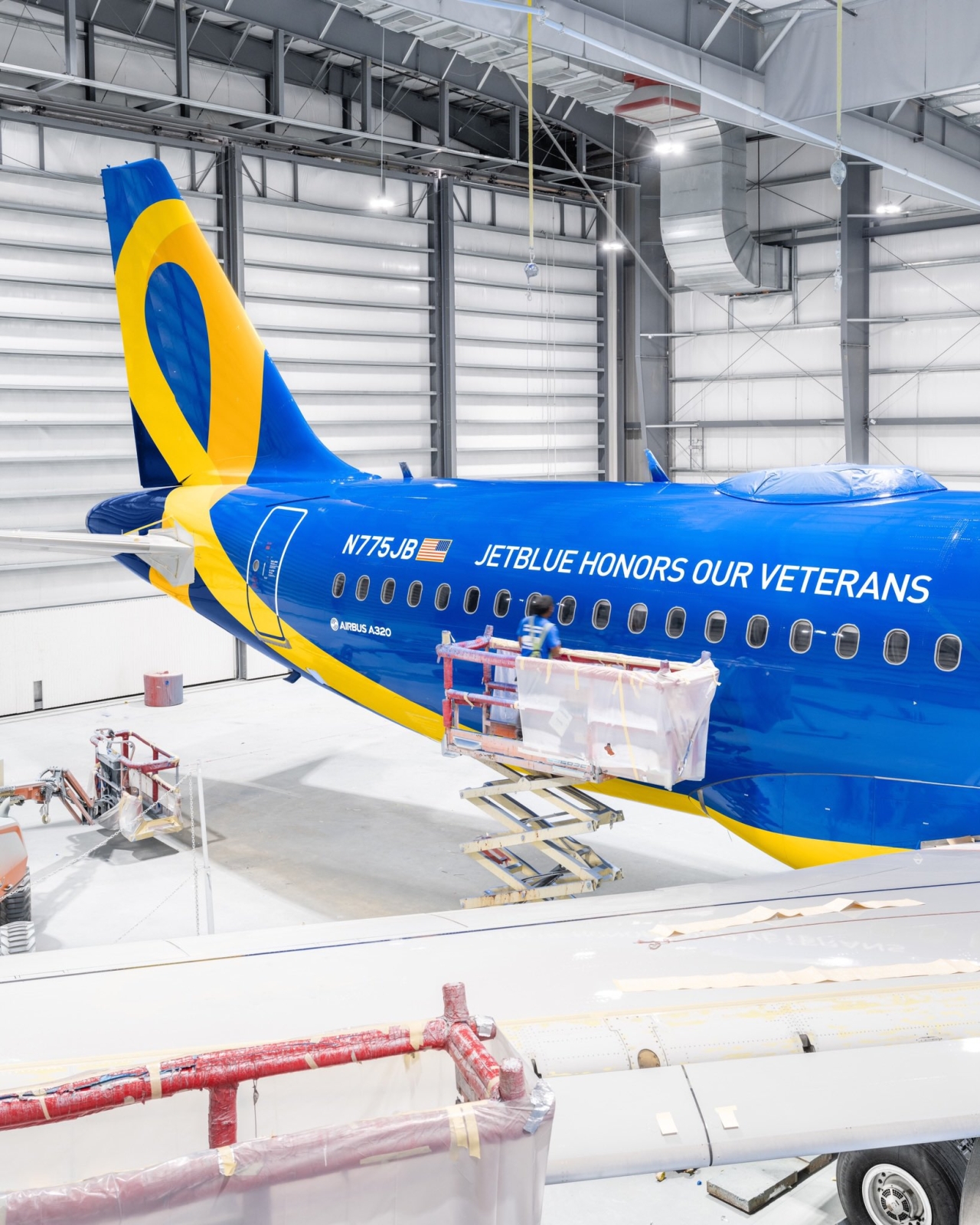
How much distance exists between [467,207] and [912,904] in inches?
991

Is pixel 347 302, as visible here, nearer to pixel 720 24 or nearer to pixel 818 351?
pixel 818 351

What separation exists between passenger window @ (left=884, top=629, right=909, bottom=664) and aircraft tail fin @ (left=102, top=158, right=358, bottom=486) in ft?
29.8

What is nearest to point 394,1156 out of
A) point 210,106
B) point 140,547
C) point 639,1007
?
point 639,1007

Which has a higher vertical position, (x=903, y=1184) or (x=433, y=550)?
(x=433, y=550)

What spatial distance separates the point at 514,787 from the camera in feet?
39.8

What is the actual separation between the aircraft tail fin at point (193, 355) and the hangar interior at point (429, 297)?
Answer: 193 cm

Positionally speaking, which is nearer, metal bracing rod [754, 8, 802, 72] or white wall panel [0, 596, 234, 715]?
metal bracing rod [754, 8, 802, 72]

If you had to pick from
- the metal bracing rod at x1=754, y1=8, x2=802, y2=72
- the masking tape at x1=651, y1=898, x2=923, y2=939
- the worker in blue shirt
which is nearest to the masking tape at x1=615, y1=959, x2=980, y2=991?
the masking tape at x1=651, y1=898, x2=923, y2=939

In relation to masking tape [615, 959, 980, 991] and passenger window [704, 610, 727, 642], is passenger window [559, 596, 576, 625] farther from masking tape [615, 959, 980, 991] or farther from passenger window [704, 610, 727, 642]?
masking tape [615, 959, 980, 991]

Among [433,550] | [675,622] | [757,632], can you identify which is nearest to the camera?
[757,632]

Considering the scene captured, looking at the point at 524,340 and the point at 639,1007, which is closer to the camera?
the point at 639,1007

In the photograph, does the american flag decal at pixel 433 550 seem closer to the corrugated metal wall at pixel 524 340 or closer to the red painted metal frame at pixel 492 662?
the red painted metal frame at pixel 492 662

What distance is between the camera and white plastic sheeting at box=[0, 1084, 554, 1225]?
11.5ft

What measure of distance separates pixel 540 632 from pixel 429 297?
1886 centimetres
